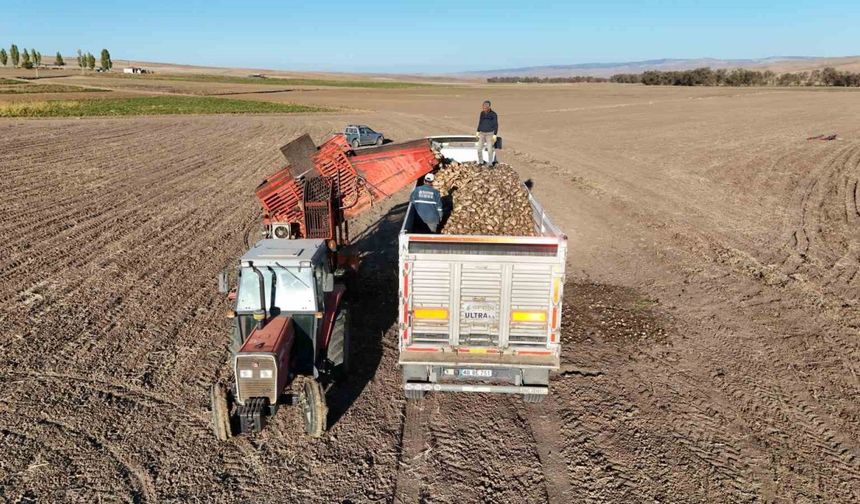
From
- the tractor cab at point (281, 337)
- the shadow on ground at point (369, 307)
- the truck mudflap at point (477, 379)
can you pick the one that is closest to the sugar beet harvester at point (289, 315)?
the tractor cab at point (281, 337)

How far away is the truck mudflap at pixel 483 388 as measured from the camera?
25.8 feet

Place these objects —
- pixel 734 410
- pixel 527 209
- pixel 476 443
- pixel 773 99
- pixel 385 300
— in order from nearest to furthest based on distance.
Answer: pixel 476 443, pixel 734 410, pixel 527 209, pixel 385 300, pixel 773 99

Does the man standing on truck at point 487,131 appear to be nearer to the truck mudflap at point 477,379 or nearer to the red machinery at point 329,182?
the red machinery at point 329,182

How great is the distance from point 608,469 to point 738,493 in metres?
1.49

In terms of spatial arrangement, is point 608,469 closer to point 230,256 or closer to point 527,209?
point 527,209

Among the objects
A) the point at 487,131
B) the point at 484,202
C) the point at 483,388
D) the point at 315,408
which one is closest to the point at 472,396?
the point at 483,388

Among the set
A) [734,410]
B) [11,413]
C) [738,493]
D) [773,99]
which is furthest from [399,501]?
[773,99]

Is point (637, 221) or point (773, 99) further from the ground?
point (773, 99)

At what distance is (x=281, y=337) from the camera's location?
7.44m

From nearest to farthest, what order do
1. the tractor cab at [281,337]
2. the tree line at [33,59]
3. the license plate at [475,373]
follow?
the tractor cab at [281,337]
the license plate at [475,373]
the tree line at [33,59]

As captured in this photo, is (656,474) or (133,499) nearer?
(133,499)

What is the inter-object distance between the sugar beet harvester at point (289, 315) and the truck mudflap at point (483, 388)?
1288mm

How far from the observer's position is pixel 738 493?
6730 mm

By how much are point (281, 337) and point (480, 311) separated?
269 centimetres
